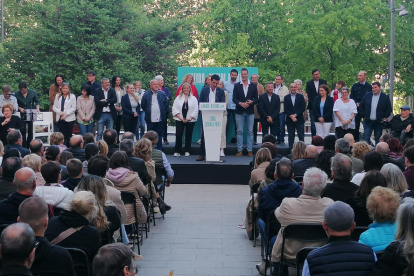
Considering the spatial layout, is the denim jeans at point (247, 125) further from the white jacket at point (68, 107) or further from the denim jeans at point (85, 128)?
the white jacket at point (68, 107)

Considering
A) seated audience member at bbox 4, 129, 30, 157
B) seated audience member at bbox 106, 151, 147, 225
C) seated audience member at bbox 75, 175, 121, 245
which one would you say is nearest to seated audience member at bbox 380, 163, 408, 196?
seated audience member at bbox 75, 175, 121, 245

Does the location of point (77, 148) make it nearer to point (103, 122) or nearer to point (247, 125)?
point (103, 122)

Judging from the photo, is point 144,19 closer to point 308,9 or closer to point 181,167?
point 308,9

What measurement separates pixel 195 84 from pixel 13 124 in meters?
5.17

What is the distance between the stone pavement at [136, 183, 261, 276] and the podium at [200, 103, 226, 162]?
5.18 feet

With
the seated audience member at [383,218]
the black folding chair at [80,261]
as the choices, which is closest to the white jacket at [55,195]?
the black folding chair at [80,261]

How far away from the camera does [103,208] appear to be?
5676 millimetres

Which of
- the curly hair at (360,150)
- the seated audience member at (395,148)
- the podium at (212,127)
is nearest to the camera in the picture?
the curly hair at (360,150)

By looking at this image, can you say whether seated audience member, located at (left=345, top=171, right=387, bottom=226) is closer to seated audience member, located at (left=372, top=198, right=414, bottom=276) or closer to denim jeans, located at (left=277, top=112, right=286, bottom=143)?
seated audience member, located at (left=372, top=198, right=414, bottom=276)

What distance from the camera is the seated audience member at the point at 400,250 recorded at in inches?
145

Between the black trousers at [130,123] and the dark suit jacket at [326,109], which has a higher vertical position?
the dark suit jacket at [326,109]

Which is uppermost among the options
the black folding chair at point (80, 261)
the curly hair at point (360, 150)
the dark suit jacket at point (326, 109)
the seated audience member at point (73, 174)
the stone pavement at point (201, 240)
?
the dark suit jacket at point (326, 109)

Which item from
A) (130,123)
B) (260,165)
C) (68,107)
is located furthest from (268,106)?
(260,165)

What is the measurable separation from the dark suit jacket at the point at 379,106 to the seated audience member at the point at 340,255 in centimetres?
1050
